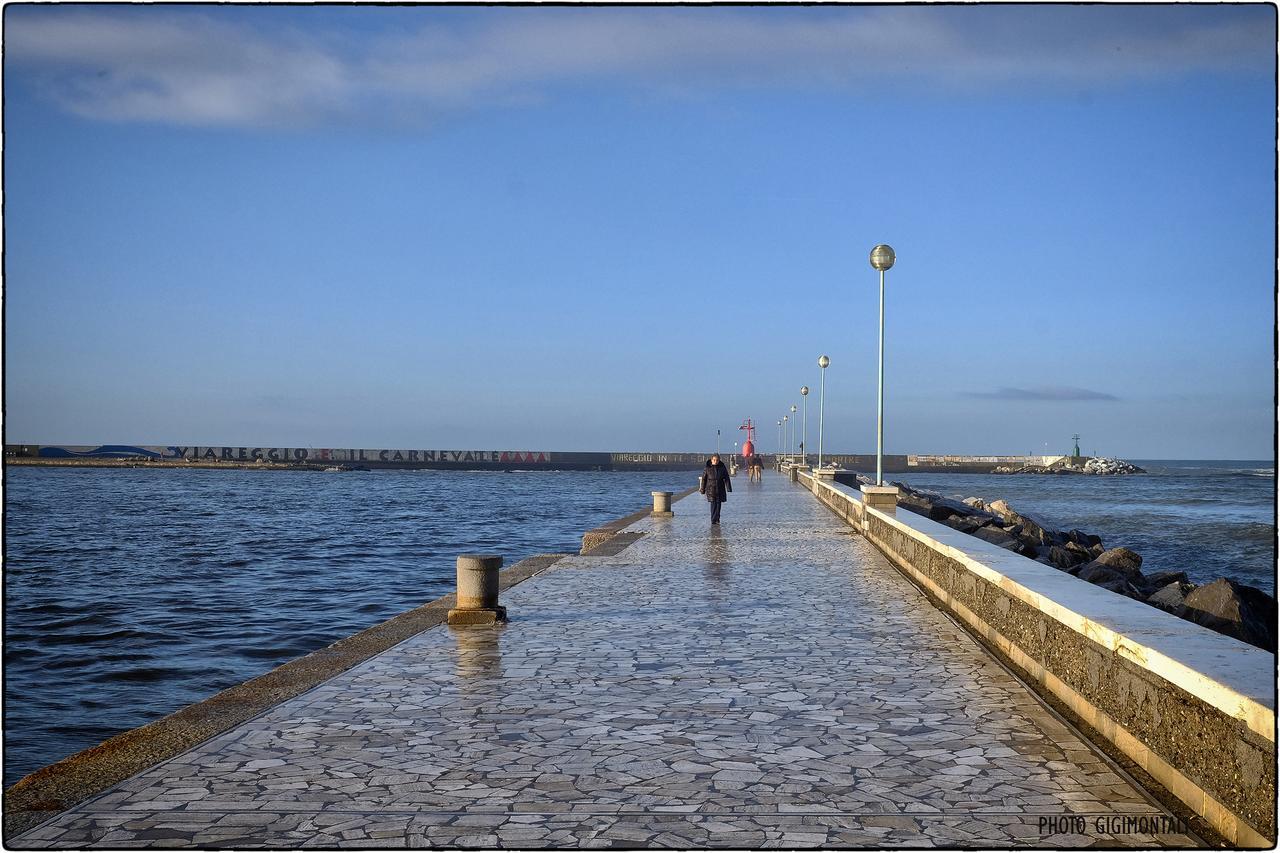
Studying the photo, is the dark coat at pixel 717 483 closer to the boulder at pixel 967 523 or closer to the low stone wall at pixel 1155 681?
the boulder at pixel 967 523

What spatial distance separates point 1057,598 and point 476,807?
4.46 meters

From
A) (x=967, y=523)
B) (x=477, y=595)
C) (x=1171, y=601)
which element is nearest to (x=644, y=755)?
(x=477, y=595)

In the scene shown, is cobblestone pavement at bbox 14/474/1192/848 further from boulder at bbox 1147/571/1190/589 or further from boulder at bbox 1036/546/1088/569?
boulder at bbox 1036/546/1088/569

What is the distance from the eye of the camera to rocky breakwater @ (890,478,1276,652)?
11.9m

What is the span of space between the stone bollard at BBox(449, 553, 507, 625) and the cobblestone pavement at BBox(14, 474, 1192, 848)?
0.89 feet

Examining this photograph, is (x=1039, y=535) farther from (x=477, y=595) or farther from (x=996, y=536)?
(x=477, y=595)

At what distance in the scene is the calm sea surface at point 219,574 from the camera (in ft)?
43.4

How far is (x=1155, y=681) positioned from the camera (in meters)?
5.54

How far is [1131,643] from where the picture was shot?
5844 millimetres

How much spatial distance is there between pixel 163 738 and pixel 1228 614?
10.6m

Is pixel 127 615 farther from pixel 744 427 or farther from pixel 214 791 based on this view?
pixel 744 427

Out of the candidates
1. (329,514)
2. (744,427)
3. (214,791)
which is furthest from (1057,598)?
(744,427)

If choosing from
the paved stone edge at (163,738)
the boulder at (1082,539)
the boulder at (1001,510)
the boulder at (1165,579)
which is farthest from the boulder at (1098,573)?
the boulder at (1001,510)

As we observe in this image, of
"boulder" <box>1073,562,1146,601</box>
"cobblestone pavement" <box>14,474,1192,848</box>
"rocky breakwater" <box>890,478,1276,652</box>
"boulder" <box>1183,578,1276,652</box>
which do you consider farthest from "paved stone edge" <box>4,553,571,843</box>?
"boulder" <box>1073,562,1146,601</box>
